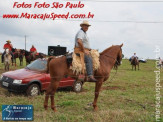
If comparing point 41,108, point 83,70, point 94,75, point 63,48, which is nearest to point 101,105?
point 94,75

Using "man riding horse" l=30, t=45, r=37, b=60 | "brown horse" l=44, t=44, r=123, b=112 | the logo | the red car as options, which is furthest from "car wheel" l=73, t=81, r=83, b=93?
"man riding horse" l=30, t=45, r=37, b=60

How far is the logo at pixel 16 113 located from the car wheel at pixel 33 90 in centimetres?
285

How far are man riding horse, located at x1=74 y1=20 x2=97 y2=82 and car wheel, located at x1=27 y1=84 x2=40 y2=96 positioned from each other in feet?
10.4

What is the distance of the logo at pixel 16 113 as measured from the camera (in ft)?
18.7

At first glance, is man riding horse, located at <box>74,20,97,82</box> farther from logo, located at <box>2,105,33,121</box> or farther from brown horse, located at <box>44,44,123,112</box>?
logo, located at <box>2,105,33,121</box>

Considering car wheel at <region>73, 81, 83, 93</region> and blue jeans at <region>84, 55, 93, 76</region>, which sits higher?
blue jeans at <region>84, 55, 93, 76</region>

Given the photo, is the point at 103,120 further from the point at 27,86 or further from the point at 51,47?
the point at 51,47

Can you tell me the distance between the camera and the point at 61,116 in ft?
19.6

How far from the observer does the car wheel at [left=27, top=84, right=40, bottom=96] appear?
8844mm

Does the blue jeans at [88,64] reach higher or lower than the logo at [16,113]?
higher

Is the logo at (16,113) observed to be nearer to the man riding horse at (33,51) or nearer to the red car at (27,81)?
the red car at (27,81)

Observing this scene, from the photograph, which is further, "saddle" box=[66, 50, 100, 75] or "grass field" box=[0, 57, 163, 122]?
"saddle" box=[66, 50, 100, 75]

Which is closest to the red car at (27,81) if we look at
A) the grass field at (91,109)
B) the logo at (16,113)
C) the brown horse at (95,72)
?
the grass field at (91,109)

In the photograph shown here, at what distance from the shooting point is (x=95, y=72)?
726 cm
